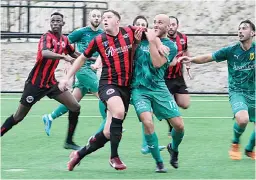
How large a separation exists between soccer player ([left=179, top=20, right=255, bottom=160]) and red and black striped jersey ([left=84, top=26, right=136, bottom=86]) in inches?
45.4

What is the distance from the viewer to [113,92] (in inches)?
344

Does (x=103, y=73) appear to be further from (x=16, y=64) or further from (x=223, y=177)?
(x=16, y=64)

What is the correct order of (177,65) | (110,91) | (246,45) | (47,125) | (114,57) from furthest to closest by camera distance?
(47,125)
(177,65)
(246,45)
(114,57)
(110,91)

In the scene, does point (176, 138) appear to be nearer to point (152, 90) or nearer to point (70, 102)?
point (152, 90)

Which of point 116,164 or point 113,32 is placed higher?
point 113,32

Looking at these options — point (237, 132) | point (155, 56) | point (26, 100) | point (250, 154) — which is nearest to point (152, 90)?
point (155, 56)

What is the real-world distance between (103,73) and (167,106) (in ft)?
2.71

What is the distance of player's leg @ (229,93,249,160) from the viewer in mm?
9625

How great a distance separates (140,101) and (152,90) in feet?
0.77

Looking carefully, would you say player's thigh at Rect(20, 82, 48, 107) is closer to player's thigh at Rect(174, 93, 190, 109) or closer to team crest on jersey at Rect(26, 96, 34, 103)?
team crest on jersey at Rect(26, 96, 34, 103)

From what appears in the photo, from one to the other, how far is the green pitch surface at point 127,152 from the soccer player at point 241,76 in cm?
30

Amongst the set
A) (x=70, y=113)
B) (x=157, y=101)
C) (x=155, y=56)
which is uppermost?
(x=155, y=56)

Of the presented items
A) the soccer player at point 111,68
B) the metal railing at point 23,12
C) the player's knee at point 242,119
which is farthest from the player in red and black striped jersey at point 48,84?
the metal railing at point 23,12

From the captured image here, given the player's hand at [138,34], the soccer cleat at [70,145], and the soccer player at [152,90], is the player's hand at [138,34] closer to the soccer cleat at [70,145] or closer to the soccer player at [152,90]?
the soccer player at [152,90]
